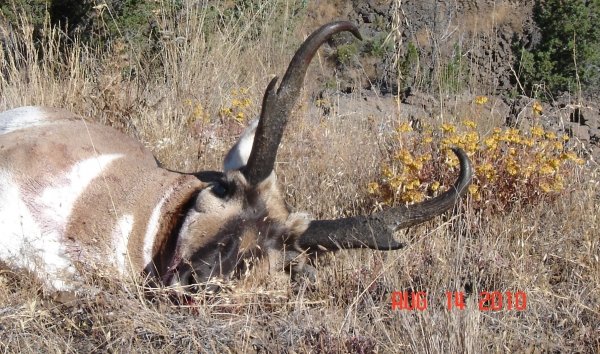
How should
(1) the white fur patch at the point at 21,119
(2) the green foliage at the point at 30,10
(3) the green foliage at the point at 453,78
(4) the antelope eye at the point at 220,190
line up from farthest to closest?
(2) the green foliage at the point at 30,10 < (3) the green foliage at the point at 453,78 < (1) the white fur patch at the point at 21,119 < (4) the antelope eye at the point at 220,190

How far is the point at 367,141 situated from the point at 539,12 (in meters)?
6.49

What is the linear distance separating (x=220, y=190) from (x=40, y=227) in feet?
2.95

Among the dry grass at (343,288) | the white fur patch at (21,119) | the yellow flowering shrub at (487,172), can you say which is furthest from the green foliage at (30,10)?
the yellow flowering shrub at (487,172)

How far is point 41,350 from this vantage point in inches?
130

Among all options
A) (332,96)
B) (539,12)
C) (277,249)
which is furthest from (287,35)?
(277,249)

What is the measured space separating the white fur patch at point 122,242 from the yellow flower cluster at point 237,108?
2.47 meters

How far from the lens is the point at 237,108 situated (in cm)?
686

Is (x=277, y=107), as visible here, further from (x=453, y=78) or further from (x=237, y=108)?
(x=453, y=78)

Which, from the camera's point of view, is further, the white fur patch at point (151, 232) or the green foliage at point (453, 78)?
the green foliage at point (453, 78)

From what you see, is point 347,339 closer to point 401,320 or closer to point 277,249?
point 401,320

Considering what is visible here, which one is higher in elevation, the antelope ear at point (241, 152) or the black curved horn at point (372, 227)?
the antelope ear at point (241, 152)

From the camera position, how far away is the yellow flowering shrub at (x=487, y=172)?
15.5ft

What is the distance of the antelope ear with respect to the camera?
3.82 metres
